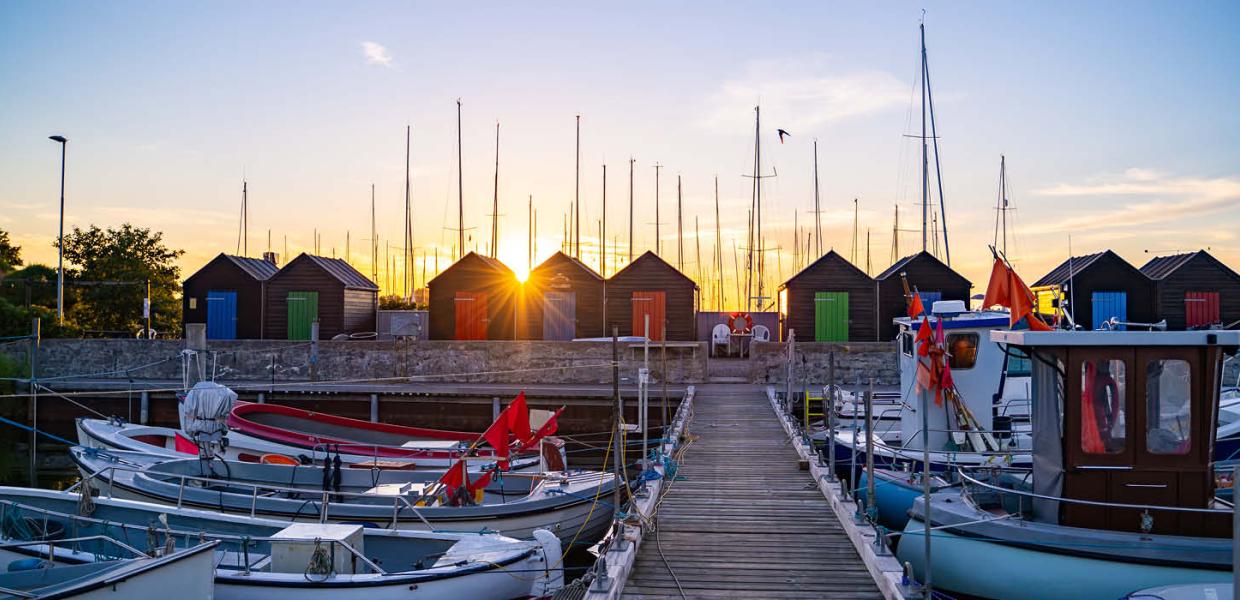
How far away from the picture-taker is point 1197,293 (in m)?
35.6

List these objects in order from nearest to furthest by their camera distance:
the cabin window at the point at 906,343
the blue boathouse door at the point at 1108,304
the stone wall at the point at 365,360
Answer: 1. the cabin window at the point at 906,343
2. the stone wall at the point at 365,360
3. the blue boathouse door at the point at 1108,304

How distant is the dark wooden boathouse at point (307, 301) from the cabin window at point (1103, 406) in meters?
31.6

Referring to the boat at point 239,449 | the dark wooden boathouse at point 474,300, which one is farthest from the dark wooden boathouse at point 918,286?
the boat at point 239,449

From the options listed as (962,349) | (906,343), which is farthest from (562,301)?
(962,349)

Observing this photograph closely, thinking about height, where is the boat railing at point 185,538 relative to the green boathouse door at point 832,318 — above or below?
below

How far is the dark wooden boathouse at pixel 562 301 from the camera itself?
35.0m

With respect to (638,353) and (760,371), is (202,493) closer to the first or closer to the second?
(638,353)

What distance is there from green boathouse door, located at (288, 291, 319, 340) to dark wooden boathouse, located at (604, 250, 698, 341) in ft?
39.2

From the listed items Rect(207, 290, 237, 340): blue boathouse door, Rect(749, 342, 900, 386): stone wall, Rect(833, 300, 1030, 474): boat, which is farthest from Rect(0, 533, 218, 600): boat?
Rect(207, 290, 237, 340): blue boathouse door

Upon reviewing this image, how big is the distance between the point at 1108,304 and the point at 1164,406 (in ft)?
95.2

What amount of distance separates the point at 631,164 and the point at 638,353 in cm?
2782

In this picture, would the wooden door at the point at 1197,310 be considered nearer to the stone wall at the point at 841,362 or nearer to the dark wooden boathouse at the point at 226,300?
the stone wall at the point at 841,362

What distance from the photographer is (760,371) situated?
29.1 metres

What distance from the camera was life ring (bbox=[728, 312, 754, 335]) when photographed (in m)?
36.2
